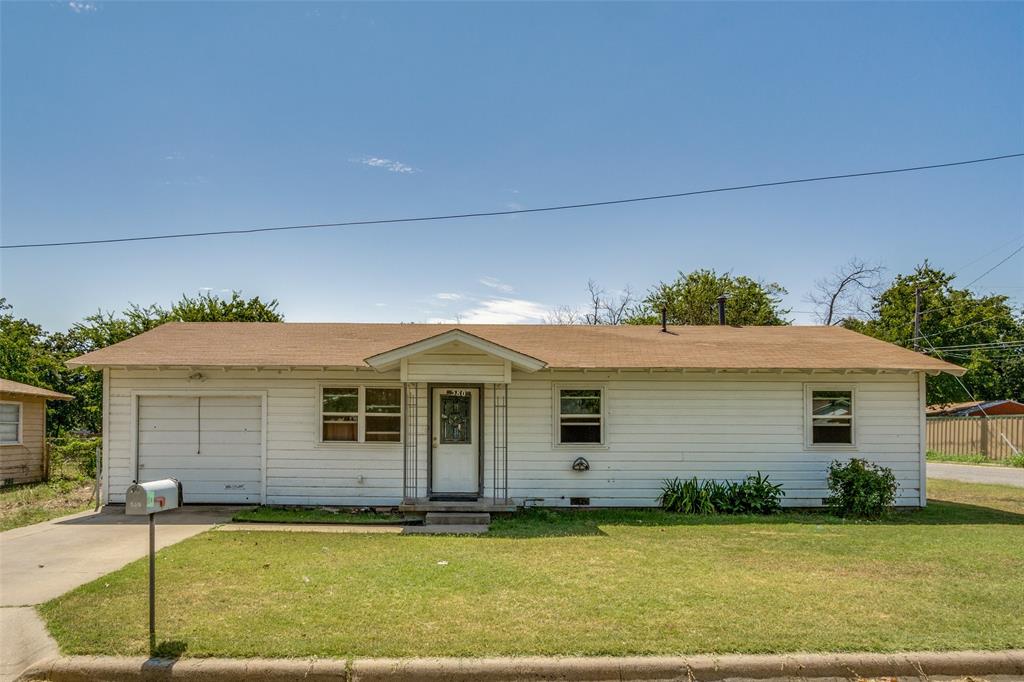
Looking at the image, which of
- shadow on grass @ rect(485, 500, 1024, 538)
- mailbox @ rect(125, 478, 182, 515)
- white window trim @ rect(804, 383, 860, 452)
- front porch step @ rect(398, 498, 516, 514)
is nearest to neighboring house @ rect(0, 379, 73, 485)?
front porch step @ rect(398, 498, 516, 514)

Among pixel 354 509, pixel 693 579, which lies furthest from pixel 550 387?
pixel 693 579

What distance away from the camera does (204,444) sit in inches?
524

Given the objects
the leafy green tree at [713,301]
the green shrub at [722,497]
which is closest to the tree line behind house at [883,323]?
the leafy green tree at [713,301]

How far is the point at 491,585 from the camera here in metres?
7.02

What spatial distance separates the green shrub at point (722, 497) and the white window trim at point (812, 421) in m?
1.23

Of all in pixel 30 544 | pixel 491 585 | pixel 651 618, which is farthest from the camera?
pixel 30 544

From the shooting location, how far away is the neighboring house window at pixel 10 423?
1720cm

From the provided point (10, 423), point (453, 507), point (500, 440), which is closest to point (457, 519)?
point (453, 507)

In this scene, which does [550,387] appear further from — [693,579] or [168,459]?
[168,459]

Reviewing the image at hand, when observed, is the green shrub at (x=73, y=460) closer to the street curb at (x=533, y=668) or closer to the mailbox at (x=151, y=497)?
the mailbox at (x=151, y=497)

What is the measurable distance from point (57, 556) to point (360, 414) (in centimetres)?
562

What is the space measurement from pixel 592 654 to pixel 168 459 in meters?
11.2

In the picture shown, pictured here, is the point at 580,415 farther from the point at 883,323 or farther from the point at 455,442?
the point at 883,323

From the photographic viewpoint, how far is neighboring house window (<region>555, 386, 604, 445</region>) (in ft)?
Result: 43.9
